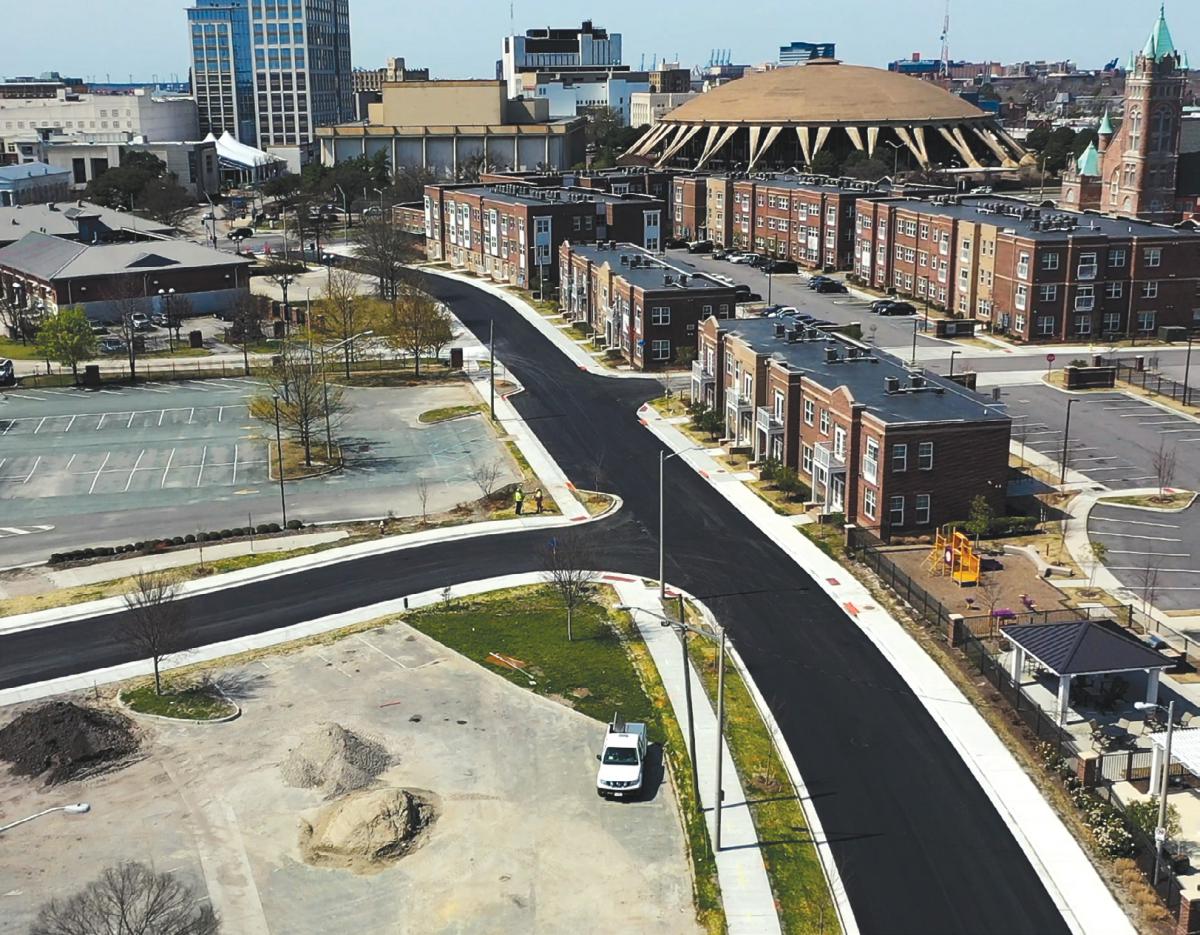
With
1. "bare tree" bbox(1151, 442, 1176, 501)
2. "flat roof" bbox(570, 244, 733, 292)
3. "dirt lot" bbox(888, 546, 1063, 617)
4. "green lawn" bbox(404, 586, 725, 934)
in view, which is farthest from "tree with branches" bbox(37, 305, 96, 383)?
"bare tree" bbox(1151, 442, 1176, 501)

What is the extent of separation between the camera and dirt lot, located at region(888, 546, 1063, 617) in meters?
51.9

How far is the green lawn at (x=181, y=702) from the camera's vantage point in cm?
4384

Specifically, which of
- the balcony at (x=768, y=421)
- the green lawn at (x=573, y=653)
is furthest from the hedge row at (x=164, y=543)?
the balcony at (x=768, y=421)

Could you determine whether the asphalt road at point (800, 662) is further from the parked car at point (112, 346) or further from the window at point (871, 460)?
the parked car at point (112, 346)

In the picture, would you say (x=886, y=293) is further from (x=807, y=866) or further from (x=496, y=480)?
(x=807, y=866)

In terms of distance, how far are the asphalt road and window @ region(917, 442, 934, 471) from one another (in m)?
7.83

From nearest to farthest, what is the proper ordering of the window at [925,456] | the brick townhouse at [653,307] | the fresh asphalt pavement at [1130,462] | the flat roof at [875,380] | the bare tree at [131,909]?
the bare tree at [131,909] → the fresh asphalt pavement at [1130,462] → the window at [925,456] → the flat roof at [875,380] → the brick townhouse at [653,307]

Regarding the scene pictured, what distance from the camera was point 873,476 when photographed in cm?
6003

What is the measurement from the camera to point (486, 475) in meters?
70.7

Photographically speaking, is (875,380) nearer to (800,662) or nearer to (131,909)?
(800,662)

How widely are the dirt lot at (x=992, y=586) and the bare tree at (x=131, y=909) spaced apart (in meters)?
30.6

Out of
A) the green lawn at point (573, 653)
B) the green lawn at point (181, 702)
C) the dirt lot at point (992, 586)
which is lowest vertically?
the green lawn at point (181, 702)

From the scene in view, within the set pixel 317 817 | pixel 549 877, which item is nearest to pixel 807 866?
pixel 549 877

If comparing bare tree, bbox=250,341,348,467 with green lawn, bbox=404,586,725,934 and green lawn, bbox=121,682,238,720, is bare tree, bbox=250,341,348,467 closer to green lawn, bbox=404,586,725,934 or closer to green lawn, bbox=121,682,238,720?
green lawn, bbox=404,586,725,934
